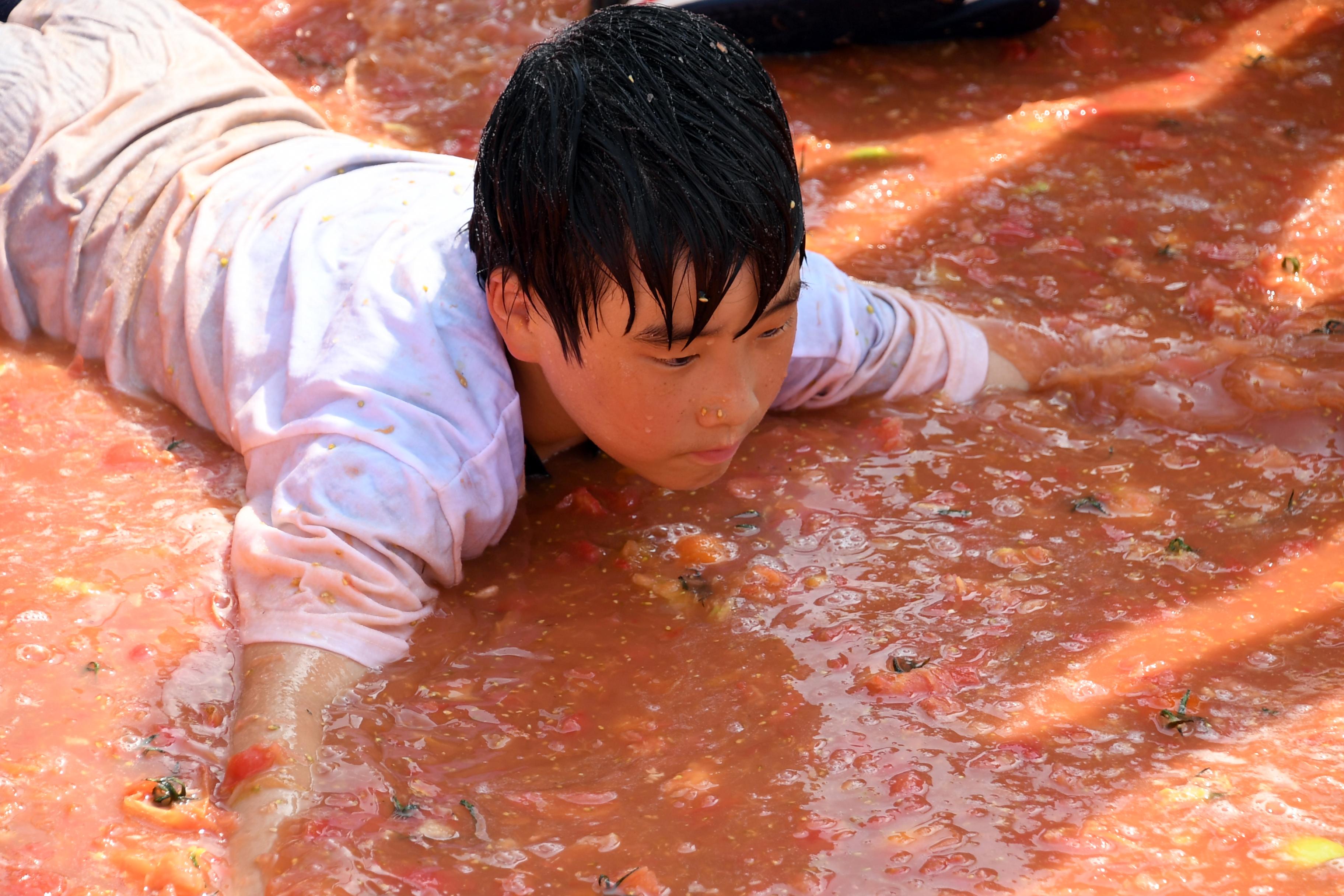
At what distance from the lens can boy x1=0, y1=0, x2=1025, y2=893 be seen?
200cm

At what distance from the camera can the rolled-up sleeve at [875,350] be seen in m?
2.70

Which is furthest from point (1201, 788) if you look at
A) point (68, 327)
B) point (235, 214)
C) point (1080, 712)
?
point (68, 327)

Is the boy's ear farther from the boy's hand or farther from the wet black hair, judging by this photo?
the boy's hand

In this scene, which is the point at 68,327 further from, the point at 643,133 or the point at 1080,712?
the point at 1080,712

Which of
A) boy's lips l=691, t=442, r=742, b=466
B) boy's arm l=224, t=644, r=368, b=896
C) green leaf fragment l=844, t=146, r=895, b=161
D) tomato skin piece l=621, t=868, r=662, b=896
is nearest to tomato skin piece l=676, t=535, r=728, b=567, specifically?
boy's lips l=691, t=442, r=742, b=466

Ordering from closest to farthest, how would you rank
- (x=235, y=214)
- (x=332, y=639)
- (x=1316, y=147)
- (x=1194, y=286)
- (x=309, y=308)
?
(x=332, y=639)
(x=309, y=308)
(x=235, y=214)
(x=1194, y=286)
(x=1316, y=147)

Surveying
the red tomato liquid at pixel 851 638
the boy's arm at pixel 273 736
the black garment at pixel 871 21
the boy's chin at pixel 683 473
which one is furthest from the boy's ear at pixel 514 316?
the black garment at pixel 871 21

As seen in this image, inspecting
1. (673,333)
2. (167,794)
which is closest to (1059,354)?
(673,333)

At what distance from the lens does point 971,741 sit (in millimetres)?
1921

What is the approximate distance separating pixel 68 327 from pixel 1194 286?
2.64m

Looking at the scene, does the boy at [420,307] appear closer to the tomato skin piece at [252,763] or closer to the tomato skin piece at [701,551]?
the tomato skin piece at [252,763]

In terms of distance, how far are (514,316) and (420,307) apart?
0.20 m

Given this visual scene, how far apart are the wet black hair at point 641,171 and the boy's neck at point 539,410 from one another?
0.30 m

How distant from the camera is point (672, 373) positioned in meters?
2.07
